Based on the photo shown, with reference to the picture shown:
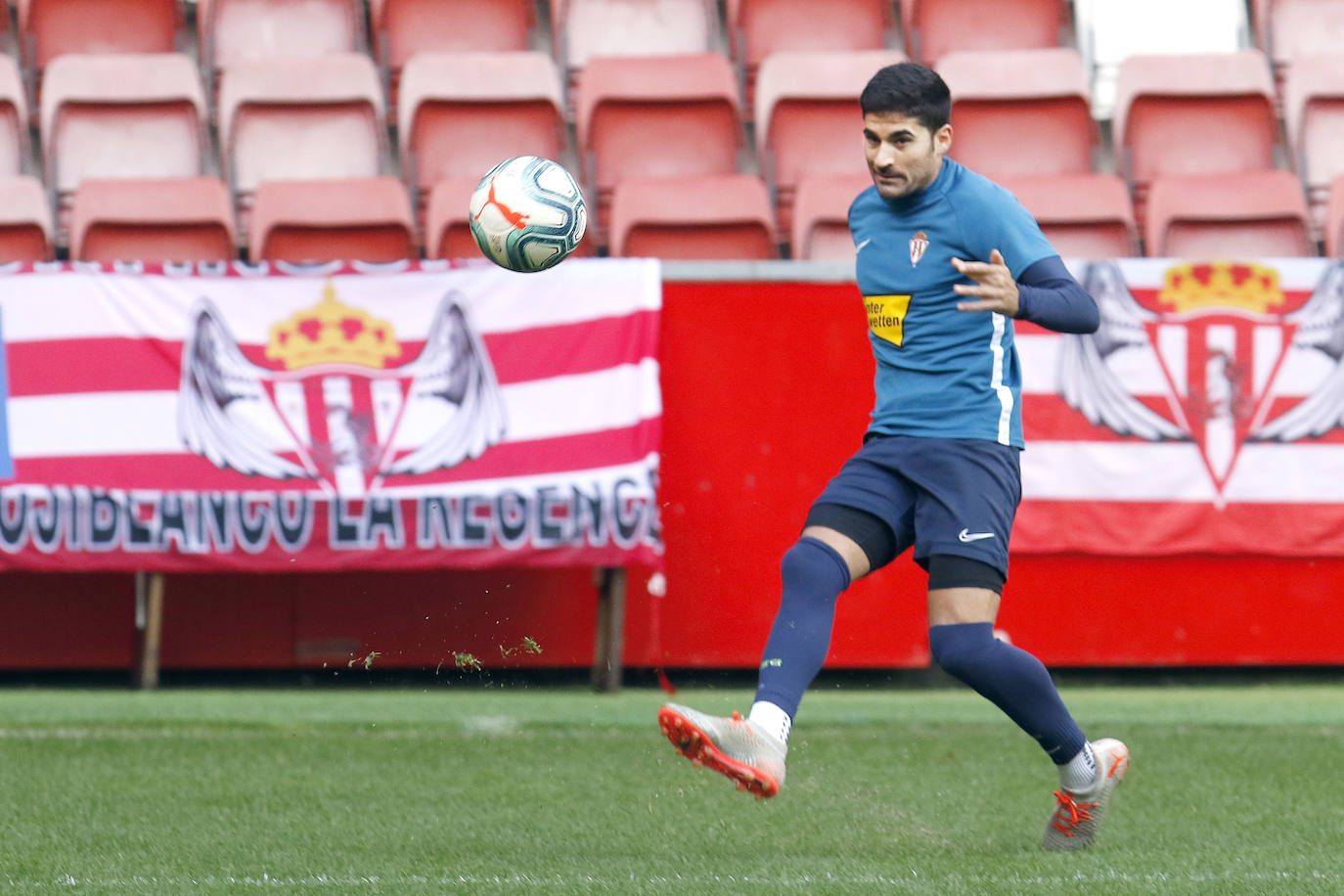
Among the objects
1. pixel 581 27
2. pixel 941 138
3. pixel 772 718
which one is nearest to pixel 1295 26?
pixel 581 27

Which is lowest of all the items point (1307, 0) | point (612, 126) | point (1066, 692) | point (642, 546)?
point (1066, 692)

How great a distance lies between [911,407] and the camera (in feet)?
13.8

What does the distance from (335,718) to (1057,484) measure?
3188 millimetres

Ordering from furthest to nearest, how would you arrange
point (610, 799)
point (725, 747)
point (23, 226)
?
1. point (23, 226)
2. point (610, 799)
3. point (725, 747)

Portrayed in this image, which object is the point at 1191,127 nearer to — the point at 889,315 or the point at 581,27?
the point at 581,27

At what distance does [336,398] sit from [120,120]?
3256 millimetres

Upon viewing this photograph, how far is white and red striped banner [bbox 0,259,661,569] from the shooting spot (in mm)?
7523

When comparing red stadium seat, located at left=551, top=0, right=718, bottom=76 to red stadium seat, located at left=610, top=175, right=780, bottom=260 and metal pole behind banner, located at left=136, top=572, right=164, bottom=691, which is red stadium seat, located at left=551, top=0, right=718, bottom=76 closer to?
red stadium seat, located at left=610, top=175, right=780, bottom=260

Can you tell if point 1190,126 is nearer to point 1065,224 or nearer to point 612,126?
point 1065,224

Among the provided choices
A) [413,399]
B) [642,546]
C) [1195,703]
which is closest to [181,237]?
[413,399]

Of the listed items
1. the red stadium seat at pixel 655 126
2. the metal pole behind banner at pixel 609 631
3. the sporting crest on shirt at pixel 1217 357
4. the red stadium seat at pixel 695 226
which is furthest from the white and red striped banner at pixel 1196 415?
the red stadium seat at pixel 655 126

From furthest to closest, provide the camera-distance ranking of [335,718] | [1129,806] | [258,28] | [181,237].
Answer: [258,28]
[181,237]
[335,718]
[1129,806]

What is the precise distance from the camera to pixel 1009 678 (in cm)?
407

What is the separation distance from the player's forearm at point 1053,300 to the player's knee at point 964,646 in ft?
2.24
